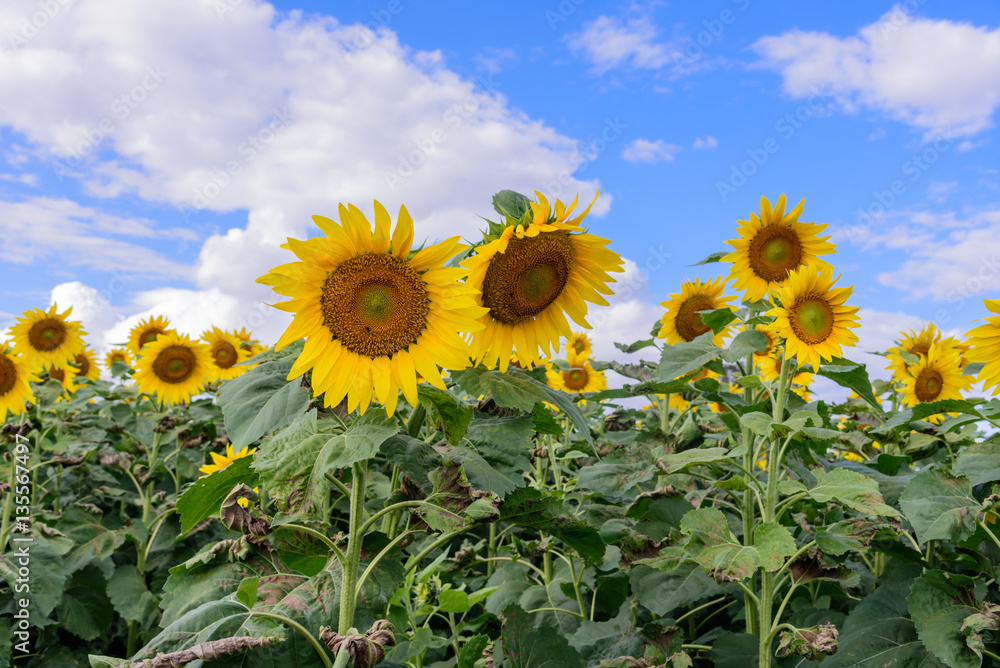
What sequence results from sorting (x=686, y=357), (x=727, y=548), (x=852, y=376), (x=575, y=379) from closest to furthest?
1. (x=727, y=548)
2. (x=852, y=376)
3. (x=686, y=357)
4. (x=575, y=379)

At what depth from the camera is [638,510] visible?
3041 millimetres

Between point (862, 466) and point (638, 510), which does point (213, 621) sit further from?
point (862, 466)

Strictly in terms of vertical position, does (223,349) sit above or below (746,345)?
above

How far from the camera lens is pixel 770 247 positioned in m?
3.87

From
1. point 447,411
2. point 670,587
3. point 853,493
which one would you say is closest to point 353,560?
point 447,411

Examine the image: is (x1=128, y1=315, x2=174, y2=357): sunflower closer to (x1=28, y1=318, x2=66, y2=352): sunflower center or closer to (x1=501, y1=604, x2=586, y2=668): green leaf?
(x1=28, y1=318, x2=66, y2=352): sunflower center

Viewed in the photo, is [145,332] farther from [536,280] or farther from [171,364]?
[536,280]

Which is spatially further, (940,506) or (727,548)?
(940,506)

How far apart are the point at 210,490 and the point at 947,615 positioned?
2615 millimetres

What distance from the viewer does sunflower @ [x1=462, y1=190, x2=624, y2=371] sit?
6.92 ft

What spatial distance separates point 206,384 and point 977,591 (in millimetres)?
6187

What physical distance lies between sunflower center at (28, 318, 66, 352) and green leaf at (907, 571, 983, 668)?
712cm

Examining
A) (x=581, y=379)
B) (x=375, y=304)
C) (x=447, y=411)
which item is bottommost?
(x=447, y=411)

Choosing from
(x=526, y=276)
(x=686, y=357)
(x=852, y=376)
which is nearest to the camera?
(x=526, y=276)
